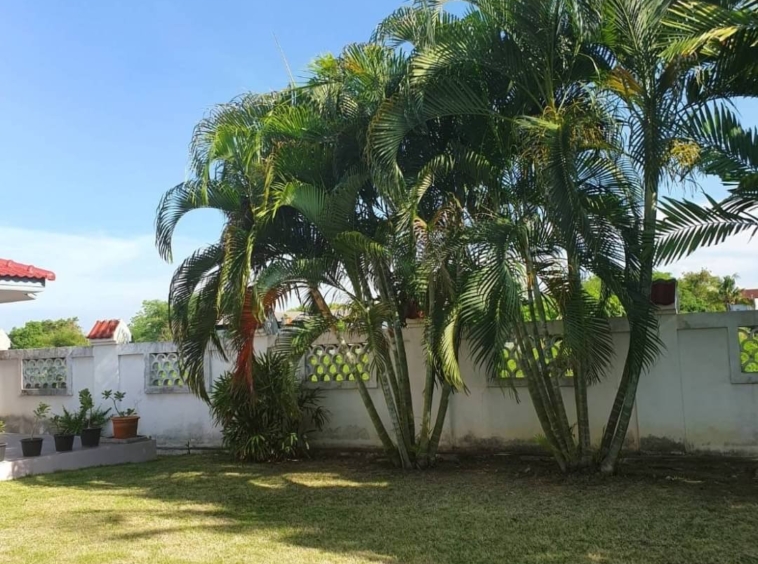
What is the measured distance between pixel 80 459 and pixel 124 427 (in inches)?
33.6

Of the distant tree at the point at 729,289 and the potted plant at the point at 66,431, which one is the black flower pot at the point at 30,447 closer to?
the potted plant at the point at 66,431

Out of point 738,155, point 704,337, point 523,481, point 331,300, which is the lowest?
point 523,481

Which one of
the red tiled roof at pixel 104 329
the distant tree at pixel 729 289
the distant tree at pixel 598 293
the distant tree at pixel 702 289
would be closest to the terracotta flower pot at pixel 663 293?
the distant tree at pixel 598 293

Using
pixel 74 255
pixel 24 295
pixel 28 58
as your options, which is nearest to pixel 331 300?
pixel 24 295

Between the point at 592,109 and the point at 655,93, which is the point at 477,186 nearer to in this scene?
the point at 592,109

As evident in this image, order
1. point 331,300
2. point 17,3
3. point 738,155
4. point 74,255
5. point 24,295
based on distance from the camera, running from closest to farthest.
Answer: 1. point 738,155
2. point 331,300
3. point 17,3
4. point 24,295
5. point 74,255

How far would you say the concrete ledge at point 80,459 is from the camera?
753 cm

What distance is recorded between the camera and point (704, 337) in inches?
276

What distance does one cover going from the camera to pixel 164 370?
1008cm

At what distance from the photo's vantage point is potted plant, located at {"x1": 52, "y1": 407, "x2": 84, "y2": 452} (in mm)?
8250

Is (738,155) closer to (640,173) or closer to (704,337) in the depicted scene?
(640,173)

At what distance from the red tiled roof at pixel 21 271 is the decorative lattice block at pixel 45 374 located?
2789 millimetres

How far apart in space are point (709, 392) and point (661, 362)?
0.56 meters

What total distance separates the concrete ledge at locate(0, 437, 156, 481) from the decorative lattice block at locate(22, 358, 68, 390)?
111 inches
